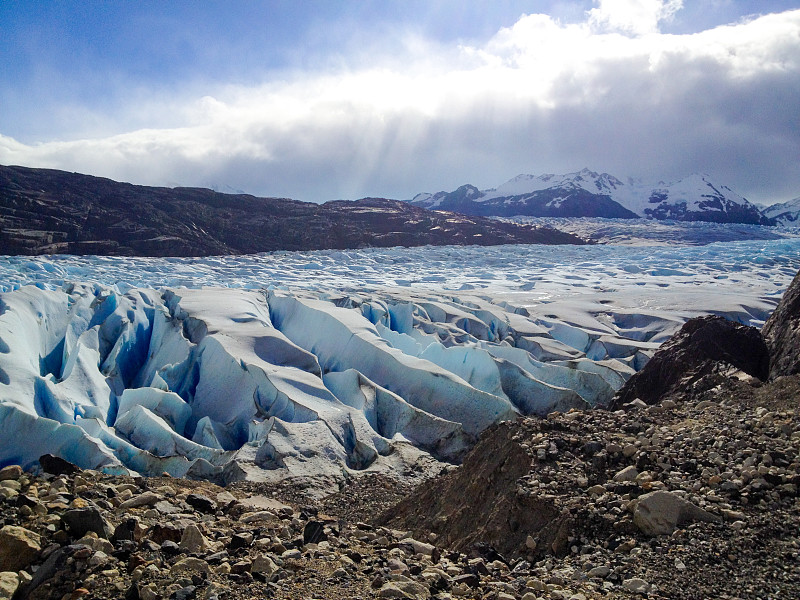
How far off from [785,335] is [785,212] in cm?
13865

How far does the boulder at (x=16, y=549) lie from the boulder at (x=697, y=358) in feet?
27.4

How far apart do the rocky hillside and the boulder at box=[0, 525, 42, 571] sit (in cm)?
3366

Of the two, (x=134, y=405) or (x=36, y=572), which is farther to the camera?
(x=134, y=405)

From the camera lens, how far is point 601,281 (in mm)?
29016

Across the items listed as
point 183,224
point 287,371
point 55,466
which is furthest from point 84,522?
point 183,224

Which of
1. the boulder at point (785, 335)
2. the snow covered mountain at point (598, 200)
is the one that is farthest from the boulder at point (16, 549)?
the snow covered mountain at point (598, 200)

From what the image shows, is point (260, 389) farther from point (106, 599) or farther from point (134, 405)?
point (106, 599)

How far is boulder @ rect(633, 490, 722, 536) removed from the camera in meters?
3.44

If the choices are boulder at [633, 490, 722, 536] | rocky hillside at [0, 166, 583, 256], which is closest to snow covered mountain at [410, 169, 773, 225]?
rocky hillside at [0, 166, 583, 256]

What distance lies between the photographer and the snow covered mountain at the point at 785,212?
116775mm

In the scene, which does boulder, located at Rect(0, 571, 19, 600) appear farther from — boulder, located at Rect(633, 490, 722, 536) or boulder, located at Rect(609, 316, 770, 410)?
boulder, located at Rect(609, 316, 770, 410)

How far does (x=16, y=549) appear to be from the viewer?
2.95 m

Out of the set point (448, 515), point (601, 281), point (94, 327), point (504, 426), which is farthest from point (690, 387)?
point (601, 281)

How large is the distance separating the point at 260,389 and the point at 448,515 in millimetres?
5622
